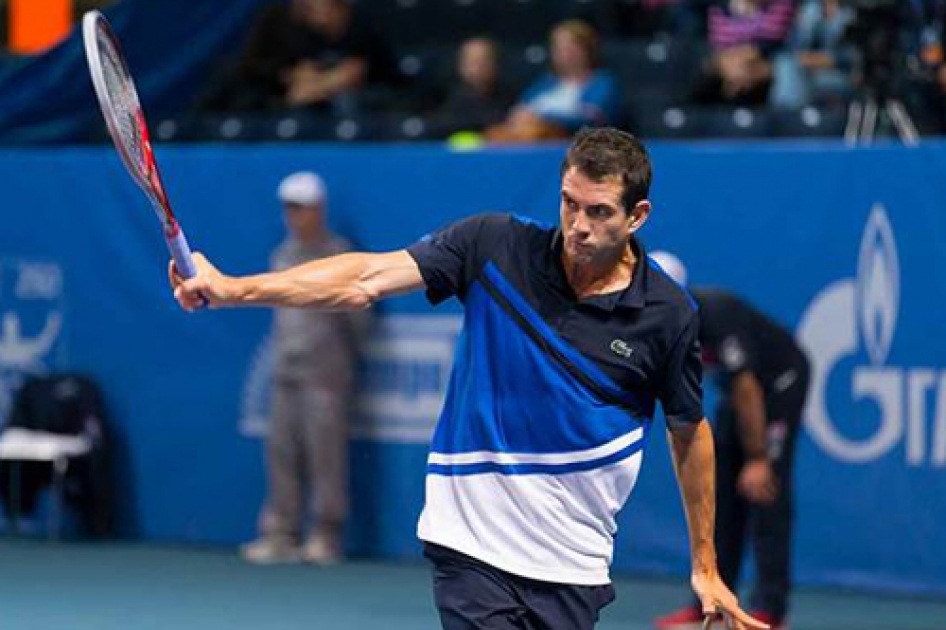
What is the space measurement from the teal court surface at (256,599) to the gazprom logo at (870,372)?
77cm

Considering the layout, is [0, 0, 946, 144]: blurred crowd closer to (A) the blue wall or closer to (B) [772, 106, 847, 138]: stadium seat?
(B) [772, 106, 847, 138]: stadium seat

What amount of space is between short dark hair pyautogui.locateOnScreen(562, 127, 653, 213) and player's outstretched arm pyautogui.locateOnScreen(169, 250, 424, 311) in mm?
489

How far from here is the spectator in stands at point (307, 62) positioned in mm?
14867

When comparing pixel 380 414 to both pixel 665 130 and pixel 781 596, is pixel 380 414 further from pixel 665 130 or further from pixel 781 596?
pixel 781 596

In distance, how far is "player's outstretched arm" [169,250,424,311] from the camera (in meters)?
5.10

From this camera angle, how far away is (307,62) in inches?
596

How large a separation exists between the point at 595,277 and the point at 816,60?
807 centimetres

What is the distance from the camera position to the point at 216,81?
15969mm

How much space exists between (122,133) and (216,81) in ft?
35.4

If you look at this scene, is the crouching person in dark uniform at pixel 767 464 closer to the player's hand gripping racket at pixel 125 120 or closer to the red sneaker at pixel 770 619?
the red sneaker at pixel 770 619

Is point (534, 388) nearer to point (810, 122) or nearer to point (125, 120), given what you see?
point (125, 120)

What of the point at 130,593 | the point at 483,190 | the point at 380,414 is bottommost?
the point at 130,593

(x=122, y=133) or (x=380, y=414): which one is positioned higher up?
(x=122, y=133)

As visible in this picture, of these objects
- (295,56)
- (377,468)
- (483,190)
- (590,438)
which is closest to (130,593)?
(377,468)
